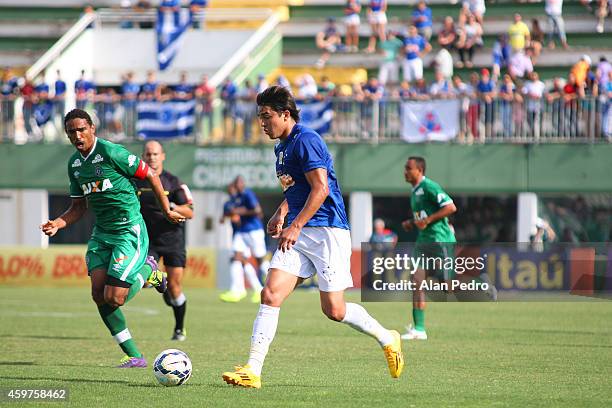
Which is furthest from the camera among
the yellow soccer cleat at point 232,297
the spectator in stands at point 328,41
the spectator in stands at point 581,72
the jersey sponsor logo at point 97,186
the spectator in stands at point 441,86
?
the spectator in stands at point 328,41

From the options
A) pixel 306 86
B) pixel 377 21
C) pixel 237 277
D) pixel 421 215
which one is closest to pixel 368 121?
pixel 306 86

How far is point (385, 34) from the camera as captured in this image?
1449 inches

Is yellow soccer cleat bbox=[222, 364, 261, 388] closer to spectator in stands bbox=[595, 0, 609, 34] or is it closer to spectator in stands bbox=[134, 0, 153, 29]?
spectator in stands bbox=[595, 0, 609, 34]

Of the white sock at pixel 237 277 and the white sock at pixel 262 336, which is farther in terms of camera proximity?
the white sock at pixel 237 277

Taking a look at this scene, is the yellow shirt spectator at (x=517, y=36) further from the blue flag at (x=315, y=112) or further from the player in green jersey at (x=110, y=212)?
the player in green jersey at (x=110, y=212)

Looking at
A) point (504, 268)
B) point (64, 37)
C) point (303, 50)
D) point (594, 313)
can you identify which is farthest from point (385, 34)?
point (594, 313)

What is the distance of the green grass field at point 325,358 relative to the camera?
31.3 feet

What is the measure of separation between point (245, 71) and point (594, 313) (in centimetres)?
1777

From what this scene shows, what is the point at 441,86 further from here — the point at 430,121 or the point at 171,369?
the point at 171,369

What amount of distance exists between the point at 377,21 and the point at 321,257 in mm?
27734

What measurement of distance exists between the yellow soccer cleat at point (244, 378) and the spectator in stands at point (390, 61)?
25730mm

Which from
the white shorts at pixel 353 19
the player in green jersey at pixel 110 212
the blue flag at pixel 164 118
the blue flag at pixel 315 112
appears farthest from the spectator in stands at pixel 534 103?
the player in green jersey at pixel 110 212

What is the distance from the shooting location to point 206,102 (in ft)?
104

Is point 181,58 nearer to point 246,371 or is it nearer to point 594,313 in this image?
point 594,313
